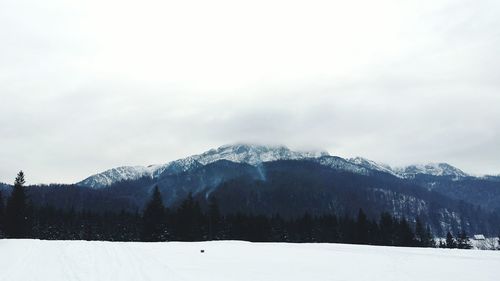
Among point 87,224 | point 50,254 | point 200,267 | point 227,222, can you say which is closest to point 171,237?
point 227,222

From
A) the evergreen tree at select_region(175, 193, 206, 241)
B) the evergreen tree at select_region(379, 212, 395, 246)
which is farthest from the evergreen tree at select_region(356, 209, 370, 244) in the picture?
the evergreen tree at select_region(175, 193, 206, 241)

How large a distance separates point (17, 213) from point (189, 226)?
3024 cm

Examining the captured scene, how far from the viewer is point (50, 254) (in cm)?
2631

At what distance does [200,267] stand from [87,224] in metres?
102

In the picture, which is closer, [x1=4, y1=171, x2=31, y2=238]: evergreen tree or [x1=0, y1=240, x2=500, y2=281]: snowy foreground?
[x1=0, y1=240, x2=500, y2=281]: snowy foreground

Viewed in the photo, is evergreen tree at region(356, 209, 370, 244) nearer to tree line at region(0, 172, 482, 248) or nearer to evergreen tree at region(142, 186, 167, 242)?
tree line at region(0, 172, 482, 248)

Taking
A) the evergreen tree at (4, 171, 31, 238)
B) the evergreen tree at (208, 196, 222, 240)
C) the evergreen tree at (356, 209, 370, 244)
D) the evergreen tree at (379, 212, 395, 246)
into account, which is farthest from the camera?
the evergreen tree at (379, 212, 395, 246)

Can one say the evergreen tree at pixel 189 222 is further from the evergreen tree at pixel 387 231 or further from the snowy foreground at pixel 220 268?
the snowy foreground at pixel 220 268

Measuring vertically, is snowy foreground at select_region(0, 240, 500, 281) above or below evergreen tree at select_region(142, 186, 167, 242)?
below

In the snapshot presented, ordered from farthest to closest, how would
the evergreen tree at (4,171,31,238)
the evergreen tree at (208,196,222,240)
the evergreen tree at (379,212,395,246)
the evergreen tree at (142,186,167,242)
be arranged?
the evergreen tree at (379,212,395,246) → the evergreen tree at (208,196,222,240) → the evergreen tree at (142,186,167,242) → the evergreen tree at (4,171,31,238)

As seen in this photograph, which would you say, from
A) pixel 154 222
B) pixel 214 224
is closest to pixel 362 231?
pixel 214 224

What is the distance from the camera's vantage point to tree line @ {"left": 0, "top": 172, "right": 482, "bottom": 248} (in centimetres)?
Answer: 7486

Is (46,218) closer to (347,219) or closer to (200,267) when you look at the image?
(347,219)

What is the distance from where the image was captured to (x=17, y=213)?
7131 cm
